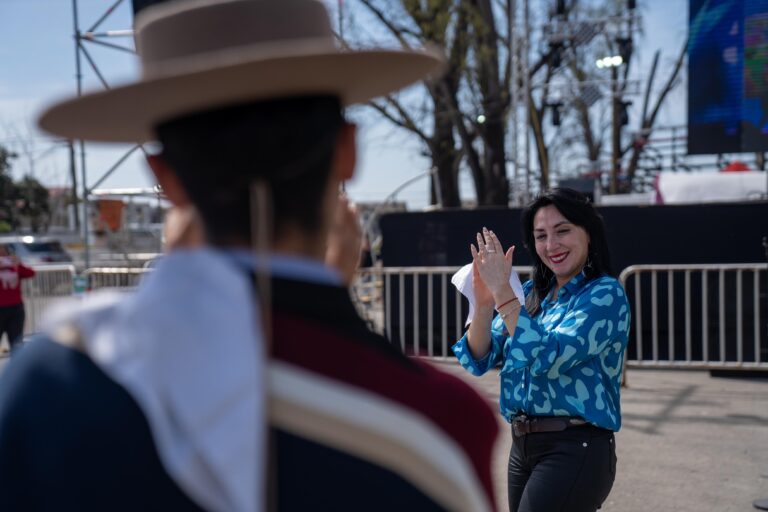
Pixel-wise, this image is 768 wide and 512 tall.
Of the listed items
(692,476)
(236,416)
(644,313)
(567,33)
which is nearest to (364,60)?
(236,416)

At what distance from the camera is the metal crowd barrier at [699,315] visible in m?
7.83

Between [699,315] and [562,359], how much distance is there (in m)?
6.15

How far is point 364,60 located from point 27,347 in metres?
0.56

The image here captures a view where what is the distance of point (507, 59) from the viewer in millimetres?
17219

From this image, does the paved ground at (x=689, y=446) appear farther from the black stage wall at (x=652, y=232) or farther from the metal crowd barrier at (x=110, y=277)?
the metal crowd barrier at (x=110, y=277)

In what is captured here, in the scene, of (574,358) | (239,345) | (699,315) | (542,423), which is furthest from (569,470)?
(699,315)

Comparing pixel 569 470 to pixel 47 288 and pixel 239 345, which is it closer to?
pixel 239 345

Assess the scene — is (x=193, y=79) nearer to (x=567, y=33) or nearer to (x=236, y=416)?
(x=236, y=416)

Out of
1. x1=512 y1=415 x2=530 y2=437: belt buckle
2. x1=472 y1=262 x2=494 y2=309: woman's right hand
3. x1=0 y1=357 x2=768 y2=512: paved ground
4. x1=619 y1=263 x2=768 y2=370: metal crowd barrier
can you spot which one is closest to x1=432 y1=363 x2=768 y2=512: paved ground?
x1=0 y1=357 x2=768 y2=512: paved ground

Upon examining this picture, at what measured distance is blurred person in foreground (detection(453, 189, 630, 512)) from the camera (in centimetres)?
268

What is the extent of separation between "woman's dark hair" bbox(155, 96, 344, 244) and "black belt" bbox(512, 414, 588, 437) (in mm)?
1945

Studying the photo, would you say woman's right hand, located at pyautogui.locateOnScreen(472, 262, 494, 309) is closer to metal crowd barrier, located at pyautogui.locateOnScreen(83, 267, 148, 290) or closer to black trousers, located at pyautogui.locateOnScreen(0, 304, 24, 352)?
black trousers, located at pyautogui.locateOnScreen(0, 304, 24, 352)

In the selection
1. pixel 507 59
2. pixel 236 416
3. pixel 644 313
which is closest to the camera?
pixel 236 416

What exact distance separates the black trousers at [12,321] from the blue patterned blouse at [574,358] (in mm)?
8021
